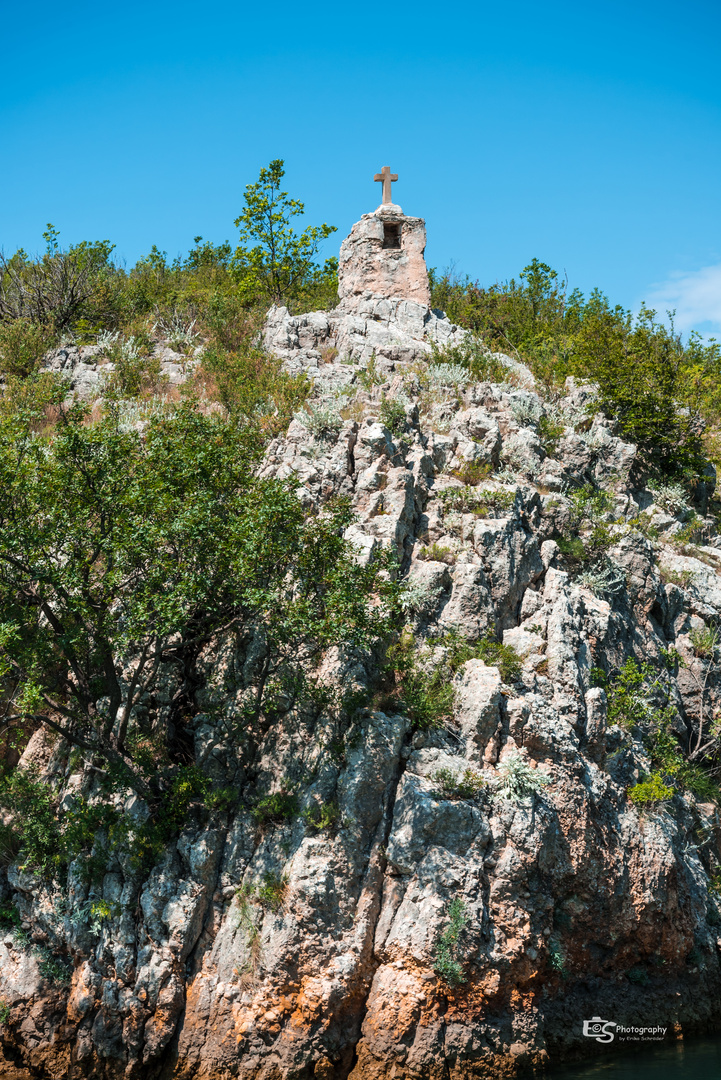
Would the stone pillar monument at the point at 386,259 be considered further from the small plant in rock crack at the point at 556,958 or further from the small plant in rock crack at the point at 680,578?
the small plant in rock crack at the point at 556,958

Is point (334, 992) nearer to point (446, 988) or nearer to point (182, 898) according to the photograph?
point (446, 988)

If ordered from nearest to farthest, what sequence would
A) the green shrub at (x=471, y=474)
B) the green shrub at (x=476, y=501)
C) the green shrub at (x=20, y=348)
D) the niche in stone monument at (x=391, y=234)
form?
the green shrub at (x=476, y=501) → the green shrub at (x=471, y=474) → the niche in stone monument at (x=391, y=234) → the green shrub at (x=20, y=348)

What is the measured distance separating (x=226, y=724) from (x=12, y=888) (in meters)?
4.38

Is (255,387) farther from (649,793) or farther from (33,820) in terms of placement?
(649,793)

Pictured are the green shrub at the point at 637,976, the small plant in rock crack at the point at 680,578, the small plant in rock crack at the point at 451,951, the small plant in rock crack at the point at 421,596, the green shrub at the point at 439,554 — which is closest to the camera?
the small plant in rock crack at the point at 451,951

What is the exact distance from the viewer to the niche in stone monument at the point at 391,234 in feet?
75.5

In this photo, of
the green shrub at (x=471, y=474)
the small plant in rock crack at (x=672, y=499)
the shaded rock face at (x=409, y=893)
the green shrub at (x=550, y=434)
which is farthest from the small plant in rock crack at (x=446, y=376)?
the small plant in rock crack at (x=672, y=499)

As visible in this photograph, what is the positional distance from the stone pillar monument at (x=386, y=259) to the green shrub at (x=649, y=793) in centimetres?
1390

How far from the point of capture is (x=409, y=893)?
12336 millimetres

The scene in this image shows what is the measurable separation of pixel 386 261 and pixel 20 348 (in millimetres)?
10696

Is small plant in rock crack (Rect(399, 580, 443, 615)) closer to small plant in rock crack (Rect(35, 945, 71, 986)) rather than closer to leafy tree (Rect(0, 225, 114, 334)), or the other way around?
small plant in rock crack (Rect(35, 945, 71, 986))

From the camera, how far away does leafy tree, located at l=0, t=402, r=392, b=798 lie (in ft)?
41.0

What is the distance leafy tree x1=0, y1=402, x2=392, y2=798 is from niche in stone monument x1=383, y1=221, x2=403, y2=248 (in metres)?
11.6

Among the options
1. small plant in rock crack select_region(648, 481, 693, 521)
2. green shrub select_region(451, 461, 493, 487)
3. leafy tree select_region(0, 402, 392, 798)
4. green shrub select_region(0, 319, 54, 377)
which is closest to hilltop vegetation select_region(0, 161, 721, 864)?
leafy tree select_region(0, 402, 392, 798)
